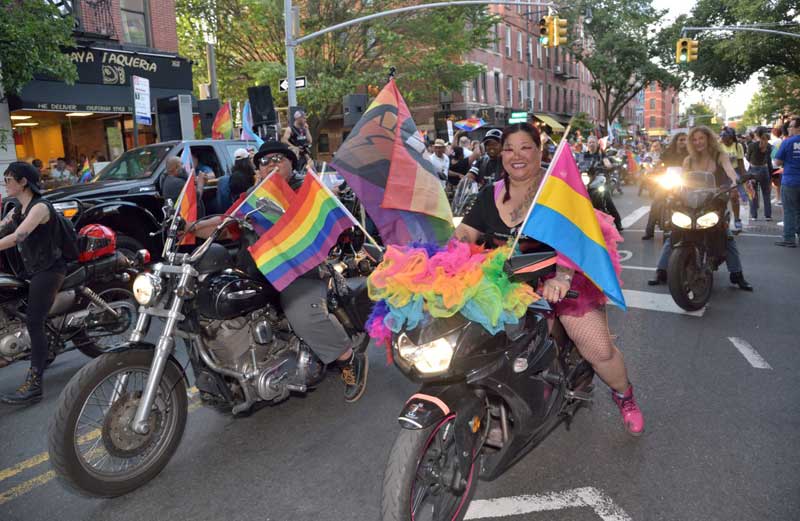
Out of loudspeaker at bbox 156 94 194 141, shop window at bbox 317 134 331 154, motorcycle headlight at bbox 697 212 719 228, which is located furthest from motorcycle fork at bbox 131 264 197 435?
shop window at bbox 317 134 331 154

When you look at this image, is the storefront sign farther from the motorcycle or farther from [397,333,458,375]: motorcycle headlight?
[397,333,458,375]: motorcycle headlight

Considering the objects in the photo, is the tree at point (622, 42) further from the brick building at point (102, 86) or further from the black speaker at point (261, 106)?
the black speaker at point (261, 106)

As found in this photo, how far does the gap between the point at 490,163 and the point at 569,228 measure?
7296 mm

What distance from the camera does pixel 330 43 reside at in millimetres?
27219

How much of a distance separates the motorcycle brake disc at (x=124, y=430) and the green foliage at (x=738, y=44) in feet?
120

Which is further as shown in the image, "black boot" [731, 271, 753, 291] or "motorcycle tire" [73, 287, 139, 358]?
"black boot" [731, 271, 753, 291]

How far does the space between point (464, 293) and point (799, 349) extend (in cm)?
422

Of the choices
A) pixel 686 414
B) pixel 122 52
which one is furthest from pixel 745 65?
pixel 686 414

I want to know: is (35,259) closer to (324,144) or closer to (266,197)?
(266,197)

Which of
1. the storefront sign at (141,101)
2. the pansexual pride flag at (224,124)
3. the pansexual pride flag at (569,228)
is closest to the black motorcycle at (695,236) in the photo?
the pansexual pride flag at (569,228)

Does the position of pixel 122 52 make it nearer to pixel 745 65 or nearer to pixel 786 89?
pixel 745 65

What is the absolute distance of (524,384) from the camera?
303 centimetres

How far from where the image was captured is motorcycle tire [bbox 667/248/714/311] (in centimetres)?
644

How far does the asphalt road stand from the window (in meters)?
17.5
